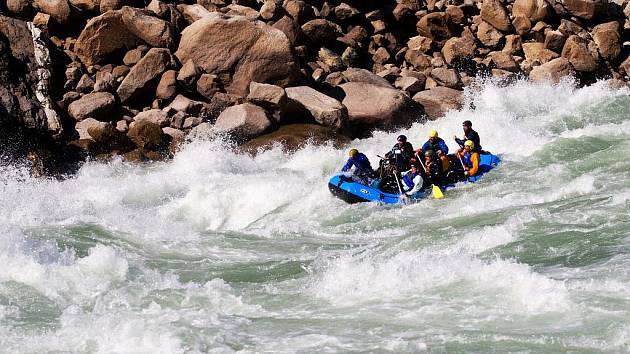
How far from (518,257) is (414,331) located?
2383 mm

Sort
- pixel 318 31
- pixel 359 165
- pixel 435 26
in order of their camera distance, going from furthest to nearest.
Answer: pixel 435 26, pixel 318 31, pixel 359 165

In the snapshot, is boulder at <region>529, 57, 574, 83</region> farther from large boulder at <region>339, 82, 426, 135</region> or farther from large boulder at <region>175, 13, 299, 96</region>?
large boulder at <region>175, 13, 299, 96</region>

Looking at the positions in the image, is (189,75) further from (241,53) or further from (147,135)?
(147,135)

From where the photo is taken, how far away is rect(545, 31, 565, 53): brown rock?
2242cm

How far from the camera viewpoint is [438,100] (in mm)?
19094

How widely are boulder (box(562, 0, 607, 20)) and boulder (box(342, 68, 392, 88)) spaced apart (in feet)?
25.4

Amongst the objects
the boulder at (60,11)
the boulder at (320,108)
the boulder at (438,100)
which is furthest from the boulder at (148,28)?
the boulder at (438,100)

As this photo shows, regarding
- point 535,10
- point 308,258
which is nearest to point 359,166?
point 308,258

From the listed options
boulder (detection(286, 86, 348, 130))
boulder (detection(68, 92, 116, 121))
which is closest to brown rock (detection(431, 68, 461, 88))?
boulder (detection(286, 86, 348, 130))

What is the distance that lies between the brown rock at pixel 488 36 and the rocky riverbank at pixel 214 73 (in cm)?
77

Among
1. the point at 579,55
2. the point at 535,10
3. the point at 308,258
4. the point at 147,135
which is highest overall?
the point at 308,258

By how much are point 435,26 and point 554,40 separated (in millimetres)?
3328

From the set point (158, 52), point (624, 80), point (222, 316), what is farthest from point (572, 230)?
point (624, 80)

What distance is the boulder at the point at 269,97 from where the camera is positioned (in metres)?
16.6
